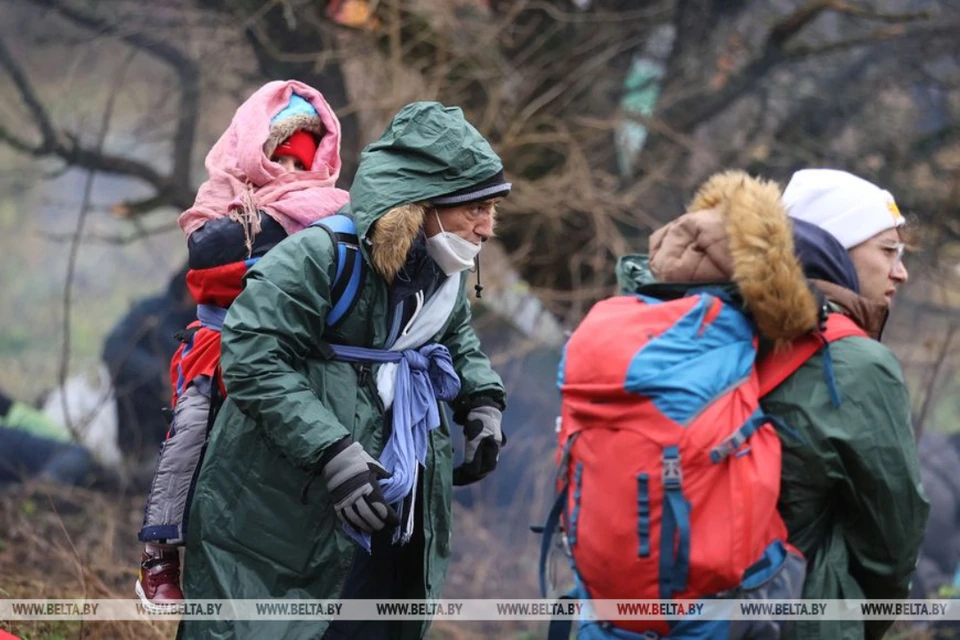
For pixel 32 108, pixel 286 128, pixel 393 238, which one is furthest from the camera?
pixel 32 108

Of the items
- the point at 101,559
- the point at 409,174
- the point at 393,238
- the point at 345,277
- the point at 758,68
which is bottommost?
the point at 101,559

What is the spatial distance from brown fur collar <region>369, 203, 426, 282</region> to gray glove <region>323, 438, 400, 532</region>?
46 cm

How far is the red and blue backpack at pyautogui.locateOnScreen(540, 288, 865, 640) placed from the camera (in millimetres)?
2402

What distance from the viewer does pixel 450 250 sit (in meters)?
3.10

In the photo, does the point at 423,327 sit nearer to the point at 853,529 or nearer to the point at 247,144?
the point at 247,144

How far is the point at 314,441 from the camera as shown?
2.81m

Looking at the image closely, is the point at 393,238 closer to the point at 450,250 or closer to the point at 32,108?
the point at 450,250

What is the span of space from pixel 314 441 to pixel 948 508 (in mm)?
6012

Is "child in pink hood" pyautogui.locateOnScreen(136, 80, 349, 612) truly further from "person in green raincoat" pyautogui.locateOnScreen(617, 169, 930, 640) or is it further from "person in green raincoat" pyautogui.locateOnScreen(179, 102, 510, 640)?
Result: "person in green raincoat" pyautogui.locateOnScreen(617, 169, 930, 640)

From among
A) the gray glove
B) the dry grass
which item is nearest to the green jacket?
the gray glove

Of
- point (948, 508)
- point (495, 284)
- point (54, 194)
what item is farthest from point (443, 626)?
point (54, 194)

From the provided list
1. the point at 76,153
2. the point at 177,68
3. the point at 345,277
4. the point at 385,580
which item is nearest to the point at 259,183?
the point at 345,277

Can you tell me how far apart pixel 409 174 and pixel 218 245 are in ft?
1.84

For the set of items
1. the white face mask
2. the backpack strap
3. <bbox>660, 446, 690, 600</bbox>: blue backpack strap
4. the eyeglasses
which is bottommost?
<bbox>660, 446, 690, 600</bbox>: blue backpack strap
